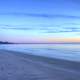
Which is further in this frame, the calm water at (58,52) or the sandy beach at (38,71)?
the calm water at (58,52)

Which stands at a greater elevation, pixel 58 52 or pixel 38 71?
pixel 58 52

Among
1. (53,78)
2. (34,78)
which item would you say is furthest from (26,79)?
(53,78)

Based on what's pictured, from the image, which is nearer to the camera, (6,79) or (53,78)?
(6,79)

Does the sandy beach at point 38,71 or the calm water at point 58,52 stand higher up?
the calm water at point 58,52

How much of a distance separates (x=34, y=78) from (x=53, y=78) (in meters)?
0.89

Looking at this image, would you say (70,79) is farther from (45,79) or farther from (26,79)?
(26,79)

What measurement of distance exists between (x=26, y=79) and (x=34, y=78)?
0.50m

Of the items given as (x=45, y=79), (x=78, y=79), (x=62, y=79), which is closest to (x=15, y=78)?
(x=45, y=79)

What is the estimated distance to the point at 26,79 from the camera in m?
9.77

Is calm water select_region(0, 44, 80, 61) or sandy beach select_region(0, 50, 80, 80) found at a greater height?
calm water select_region(0, 44, 80, 61)

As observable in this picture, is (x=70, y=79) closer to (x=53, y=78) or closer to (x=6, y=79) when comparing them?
(x=53, y=78)

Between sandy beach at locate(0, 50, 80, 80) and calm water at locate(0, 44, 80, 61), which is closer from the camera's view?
sandy beach at locate(0, 50, 80, 80)

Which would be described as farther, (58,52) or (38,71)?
(58,52)

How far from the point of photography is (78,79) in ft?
33.2
